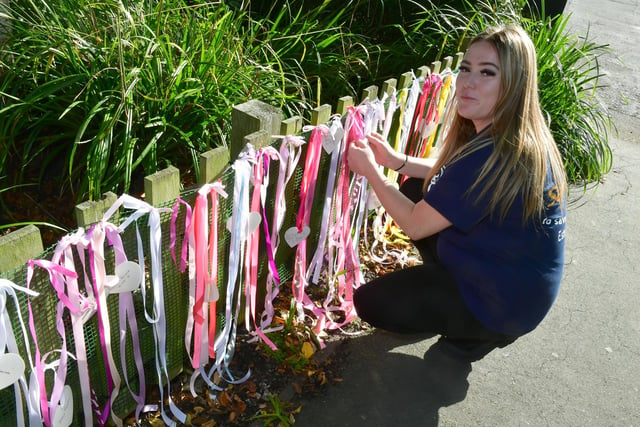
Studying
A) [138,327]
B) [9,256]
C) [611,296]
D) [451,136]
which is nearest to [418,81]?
[451,136]

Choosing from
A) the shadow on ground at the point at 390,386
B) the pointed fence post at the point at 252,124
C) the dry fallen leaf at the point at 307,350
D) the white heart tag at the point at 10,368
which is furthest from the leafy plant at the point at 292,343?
the white heart tag at the point at 10,368

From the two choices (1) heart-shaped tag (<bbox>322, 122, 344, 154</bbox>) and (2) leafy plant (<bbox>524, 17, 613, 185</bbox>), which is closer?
(1) heart-shaped tag (<bbox>322, 122, 344, 154</bbox>)

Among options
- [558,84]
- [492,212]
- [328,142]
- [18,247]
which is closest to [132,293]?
[18,247]

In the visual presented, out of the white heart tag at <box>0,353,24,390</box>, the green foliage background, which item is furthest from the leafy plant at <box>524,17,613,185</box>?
the white heart tag at <box>0,353,24,390</box>

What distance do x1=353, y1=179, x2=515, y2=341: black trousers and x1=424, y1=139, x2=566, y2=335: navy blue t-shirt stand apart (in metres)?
0.06

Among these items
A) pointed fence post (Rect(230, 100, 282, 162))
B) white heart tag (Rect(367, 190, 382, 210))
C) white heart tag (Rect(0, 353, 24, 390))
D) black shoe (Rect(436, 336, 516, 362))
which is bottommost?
black shoe (Rect(436, 336, 516, 362))

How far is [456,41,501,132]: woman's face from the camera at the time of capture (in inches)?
83.2

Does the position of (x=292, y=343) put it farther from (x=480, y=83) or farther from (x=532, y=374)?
(x=480, y=83)

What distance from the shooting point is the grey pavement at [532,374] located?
2.34 m

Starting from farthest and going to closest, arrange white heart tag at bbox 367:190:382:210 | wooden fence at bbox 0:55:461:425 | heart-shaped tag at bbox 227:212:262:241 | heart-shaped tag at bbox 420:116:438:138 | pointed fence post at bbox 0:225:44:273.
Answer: heart-shaped tag at bbox 420:116:438:138 < white heart tag at bbox 367:190:382:210 < heart-shaped tag at bbox 227:212:262:241 < wooden fence at bbox 0:55:461:425 < pointed fence post at bbox 0:225:44:273

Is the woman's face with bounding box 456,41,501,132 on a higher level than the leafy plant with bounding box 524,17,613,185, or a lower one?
higher

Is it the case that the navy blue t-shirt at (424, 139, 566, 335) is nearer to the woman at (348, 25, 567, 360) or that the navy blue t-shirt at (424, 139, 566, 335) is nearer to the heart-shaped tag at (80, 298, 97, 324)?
the woman at (348, 25, 567, 360)

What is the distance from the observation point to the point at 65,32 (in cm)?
271

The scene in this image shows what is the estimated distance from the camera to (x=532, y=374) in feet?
8.54
